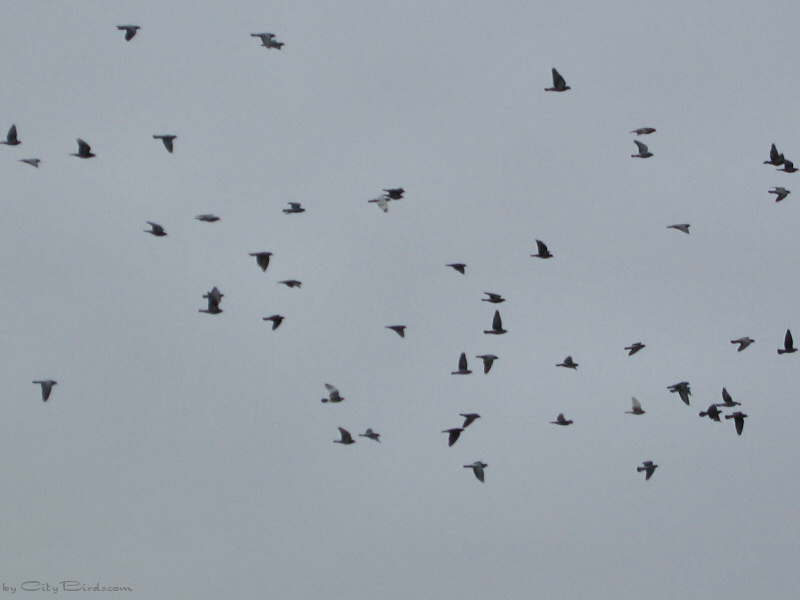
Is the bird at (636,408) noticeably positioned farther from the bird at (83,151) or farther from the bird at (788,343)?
the bird at (83,151)

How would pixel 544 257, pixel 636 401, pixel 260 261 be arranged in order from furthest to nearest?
pixel 636 401, pixel 544 257, pixel 260 261

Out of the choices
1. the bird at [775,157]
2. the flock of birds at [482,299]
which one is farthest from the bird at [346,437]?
the bird at [775,157]

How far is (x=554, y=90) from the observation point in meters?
79.2

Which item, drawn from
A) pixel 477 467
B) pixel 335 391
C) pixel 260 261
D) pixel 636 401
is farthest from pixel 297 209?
pixel 636 401

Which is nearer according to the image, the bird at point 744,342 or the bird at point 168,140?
the bird at point 168,140

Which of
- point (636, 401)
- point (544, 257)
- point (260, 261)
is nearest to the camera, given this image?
point (260, 261)

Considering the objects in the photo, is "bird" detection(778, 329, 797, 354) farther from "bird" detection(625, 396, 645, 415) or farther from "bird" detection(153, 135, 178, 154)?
"bird" detection(153, 135, 178, 154)

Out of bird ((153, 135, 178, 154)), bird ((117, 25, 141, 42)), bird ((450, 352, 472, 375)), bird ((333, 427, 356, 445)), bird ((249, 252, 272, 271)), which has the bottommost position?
bird ((333, 427, 356, 445))

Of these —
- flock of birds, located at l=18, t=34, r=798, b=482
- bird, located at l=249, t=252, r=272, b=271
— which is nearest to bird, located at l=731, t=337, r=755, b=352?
flock of birds, located at l=18, t=34, r=798, b=482

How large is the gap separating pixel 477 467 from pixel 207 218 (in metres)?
18.0

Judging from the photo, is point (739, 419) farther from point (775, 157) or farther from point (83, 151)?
point (83, 151)

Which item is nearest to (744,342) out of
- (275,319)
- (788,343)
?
(788,343)

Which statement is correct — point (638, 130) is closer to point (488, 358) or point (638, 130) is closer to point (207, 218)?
point (488, 358)

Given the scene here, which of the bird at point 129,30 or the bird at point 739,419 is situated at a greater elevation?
the bird at point 129,30
